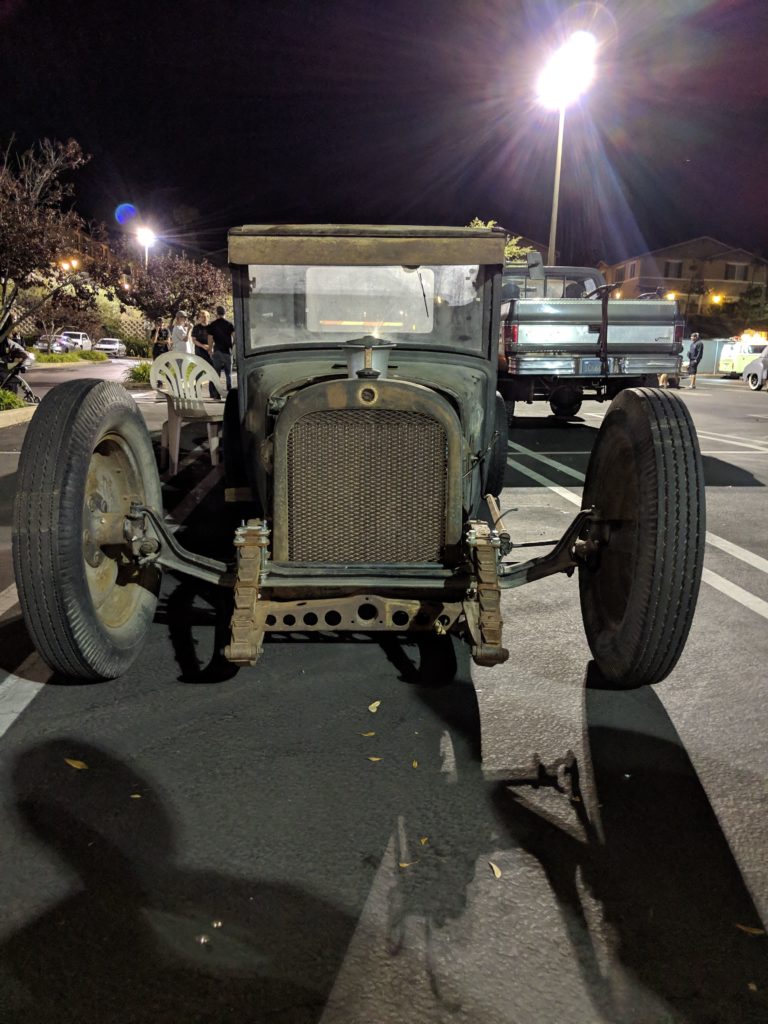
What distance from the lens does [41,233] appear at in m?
13.5

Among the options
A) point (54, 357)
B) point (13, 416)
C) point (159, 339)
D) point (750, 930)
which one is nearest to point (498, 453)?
point (750, 930)

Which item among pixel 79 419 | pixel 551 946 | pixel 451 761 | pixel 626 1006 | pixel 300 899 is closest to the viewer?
pixel 626 1006

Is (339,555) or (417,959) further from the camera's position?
(339,555)

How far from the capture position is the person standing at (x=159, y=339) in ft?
64.4

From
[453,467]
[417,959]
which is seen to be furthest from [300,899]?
[453,467]

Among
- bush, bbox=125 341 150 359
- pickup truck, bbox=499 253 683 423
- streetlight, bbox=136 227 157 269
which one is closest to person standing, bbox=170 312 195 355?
pickup truck, bbox=499 253 683 423

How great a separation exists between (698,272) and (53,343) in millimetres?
55467

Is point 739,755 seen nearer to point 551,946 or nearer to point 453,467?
point 551,946

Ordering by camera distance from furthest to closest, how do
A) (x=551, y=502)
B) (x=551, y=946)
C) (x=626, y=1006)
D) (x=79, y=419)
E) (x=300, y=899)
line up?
(x=551, y=502) → (x=79, y=419) → (x=300, y=899) → (x=551, y=946) → (x=626, y=1006)

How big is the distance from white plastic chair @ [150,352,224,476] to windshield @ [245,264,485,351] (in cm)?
297

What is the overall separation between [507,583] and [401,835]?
3.95ft

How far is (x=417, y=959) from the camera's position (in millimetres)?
1910

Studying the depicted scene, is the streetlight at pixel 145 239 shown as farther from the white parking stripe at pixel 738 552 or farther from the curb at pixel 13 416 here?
the white parking stripe at pixel 738 552

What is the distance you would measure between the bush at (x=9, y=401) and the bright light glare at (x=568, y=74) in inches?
594
